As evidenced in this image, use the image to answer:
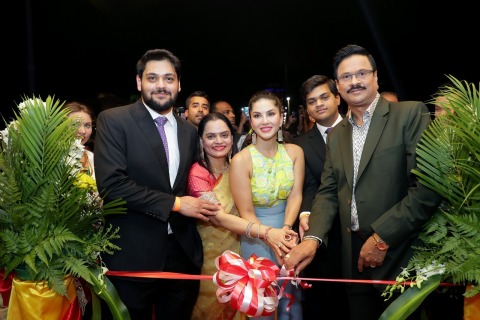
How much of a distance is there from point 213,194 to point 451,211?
4.51 feet

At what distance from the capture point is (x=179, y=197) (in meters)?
2.44

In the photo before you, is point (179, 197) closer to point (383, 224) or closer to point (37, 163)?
point (37, 163)

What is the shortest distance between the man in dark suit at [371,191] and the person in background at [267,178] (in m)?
0.31

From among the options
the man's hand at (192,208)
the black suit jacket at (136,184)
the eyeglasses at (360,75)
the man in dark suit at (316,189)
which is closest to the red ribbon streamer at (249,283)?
the man's hand at (192,208)

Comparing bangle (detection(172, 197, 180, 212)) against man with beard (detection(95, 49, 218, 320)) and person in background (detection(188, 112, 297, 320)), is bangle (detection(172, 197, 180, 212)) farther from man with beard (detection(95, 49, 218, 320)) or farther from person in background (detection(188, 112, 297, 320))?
person in background (detection(188, 112, 297, 320))

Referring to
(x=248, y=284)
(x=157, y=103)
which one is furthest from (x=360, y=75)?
(x=248, y=284)

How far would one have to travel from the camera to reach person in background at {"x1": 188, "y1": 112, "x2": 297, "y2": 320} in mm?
2873

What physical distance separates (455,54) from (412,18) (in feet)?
3.66

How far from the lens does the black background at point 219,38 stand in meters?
6.22

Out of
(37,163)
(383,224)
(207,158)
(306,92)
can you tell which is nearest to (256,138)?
(207,158)

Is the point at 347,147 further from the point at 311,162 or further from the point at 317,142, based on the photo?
the point at 317,142

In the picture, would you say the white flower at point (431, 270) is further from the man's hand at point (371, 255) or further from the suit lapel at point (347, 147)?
the suit lapel at point (347, 147)

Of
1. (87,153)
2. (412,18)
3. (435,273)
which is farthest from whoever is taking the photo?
(412,18)

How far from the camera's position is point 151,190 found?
92.7 inches
